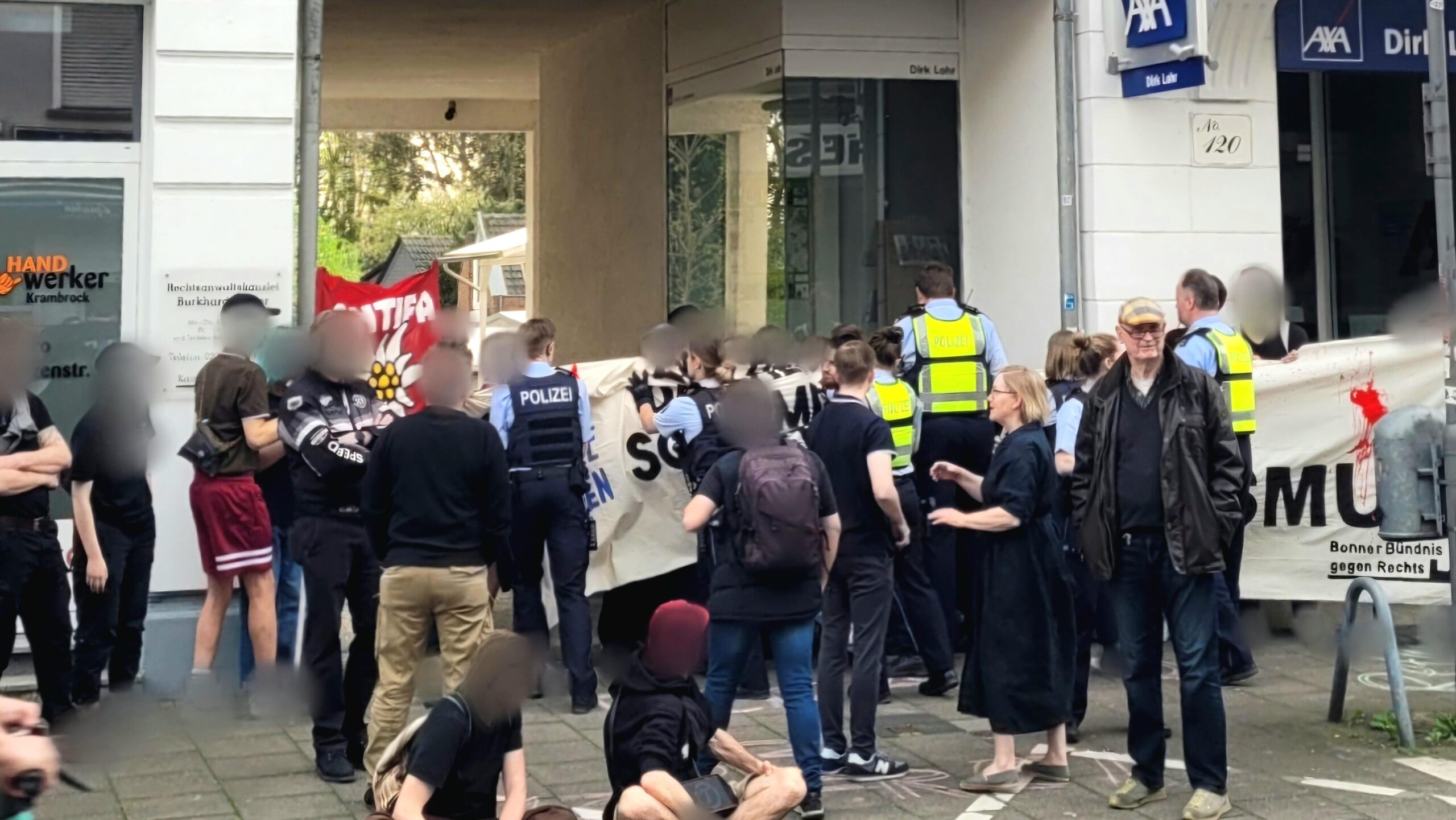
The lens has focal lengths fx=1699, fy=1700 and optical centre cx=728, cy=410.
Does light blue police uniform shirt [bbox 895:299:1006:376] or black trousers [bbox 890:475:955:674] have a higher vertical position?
light blue police uniform shirt [bbox 895:299:1006:376]

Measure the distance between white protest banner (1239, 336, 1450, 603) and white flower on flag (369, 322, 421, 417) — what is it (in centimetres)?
472

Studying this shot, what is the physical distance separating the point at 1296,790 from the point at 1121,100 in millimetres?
5334

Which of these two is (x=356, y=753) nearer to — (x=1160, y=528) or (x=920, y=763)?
(x=920, y=763)

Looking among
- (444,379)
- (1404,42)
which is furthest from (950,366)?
(1404,42)

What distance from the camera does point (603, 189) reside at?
51.8 ft

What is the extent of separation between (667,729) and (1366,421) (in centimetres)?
587

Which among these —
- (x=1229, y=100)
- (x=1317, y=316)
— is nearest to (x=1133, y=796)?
(x=1229, y=100)

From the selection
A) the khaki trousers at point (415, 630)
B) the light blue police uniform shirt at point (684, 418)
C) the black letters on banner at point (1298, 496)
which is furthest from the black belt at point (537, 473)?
the black letters on banner at point (1298, 496)

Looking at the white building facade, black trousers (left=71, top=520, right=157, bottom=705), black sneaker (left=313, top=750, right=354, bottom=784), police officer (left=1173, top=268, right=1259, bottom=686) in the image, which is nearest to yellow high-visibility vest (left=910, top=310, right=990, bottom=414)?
police officer (left=1173, top=268, right=1259, bottom=686)

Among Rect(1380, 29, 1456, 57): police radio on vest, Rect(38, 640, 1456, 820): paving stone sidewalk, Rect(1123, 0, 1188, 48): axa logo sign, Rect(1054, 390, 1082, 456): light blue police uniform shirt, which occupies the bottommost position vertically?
Rect(38, 640, 1456, 820): paving stone sidewalk

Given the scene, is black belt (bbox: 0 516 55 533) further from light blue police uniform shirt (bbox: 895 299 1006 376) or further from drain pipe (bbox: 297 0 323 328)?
light blue police uniform shirt (bbox: 895 299 1006 376)

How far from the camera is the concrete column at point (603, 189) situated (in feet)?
48.3

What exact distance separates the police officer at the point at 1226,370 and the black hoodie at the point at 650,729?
3.82 metres

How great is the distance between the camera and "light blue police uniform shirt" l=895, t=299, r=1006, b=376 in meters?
9.30
